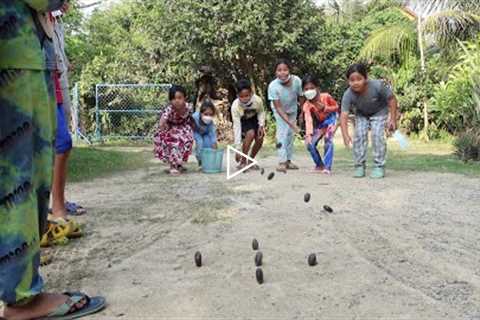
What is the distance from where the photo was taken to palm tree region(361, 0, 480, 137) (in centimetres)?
1567

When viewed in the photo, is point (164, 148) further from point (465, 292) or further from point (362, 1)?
point (362, 1)

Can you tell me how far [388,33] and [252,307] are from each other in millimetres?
15443

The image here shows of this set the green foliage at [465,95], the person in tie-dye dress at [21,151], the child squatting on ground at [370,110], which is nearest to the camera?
the person in tie-dye dress at [21,151]

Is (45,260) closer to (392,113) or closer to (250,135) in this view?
(392,113)

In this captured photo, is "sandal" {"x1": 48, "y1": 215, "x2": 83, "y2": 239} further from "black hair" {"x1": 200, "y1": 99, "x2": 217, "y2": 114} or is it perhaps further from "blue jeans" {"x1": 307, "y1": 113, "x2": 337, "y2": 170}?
"black hair" {"x1": 200, "y1": 99, "x2": 217, "y2": 114}

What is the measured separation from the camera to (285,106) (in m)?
8.63

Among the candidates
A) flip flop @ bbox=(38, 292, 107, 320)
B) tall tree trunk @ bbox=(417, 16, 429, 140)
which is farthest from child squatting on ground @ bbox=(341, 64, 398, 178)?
tall tree trunk @ bbox=(417, 16, 429, 140)

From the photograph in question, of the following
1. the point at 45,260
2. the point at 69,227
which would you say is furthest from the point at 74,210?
the point at 45,260

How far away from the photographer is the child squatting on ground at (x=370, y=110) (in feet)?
24.7

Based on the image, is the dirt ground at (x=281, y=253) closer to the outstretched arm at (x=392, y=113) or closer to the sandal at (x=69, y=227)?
the sandal at (x=69, y=227)

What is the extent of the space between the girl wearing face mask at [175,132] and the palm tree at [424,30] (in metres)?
9.32

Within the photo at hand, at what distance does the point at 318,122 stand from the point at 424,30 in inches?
355

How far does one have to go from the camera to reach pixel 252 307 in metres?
2.84

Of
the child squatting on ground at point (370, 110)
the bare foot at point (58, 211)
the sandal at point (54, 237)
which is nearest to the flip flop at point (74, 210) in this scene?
the bare foot at point (58, 211)
